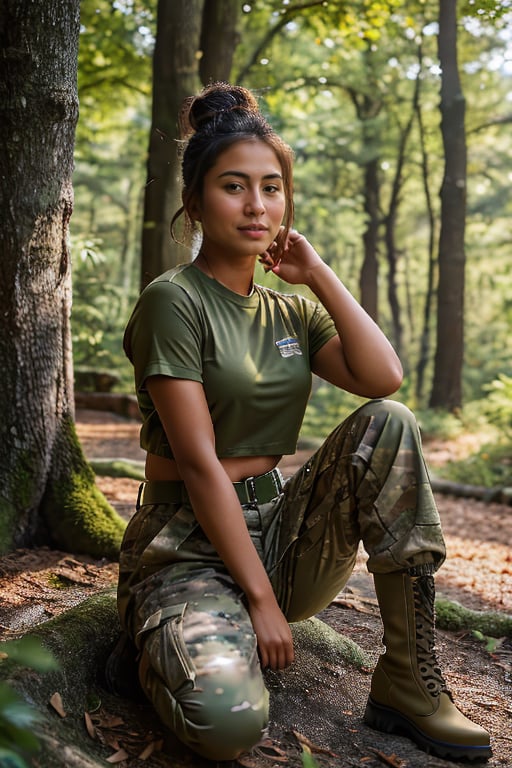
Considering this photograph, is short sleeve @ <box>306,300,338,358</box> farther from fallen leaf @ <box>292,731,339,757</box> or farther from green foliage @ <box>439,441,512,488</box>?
green foliage @ <box>439,441,512,488</box>

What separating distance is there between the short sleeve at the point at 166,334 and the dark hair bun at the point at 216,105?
633 millimetres

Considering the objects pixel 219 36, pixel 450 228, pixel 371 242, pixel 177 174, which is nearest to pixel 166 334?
pixel 177 174

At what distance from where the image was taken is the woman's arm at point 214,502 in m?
2.32

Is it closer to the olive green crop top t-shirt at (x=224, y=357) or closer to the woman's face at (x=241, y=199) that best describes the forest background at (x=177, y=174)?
the woman's face at (x=241, y=199)

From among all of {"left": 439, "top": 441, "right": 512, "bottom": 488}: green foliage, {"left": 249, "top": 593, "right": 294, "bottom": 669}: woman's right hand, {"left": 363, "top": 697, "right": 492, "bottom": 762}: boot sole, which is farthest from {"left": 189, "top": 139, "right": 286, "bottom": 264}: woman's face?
{"left": 439, "top": 441, "right": 512, "bottom": 488}: green foliage

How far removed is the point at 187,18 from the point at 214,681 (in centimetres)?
598

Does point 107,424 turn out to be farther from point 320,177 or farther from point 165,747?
point 320,177

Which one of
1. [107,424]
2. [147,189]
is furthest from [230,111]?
[107,424]

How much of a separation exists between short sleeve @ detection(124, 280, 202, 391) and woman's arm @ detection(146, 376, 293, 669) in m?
0.04

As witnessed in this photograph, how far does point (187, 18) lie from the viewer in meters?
6.61

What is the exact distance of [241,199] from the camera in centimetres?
261

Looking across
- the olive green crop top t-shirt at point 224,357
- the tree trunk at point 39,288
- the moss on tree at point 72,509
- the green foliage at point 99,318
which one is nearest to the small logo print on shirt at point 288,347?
the olive green crop top t-shirt at point 224,357

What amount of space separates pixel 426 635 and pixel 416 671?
4.7 inches

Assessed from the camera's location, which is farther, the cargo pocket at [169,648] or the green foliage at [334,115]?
the green foliage at [334,115]
